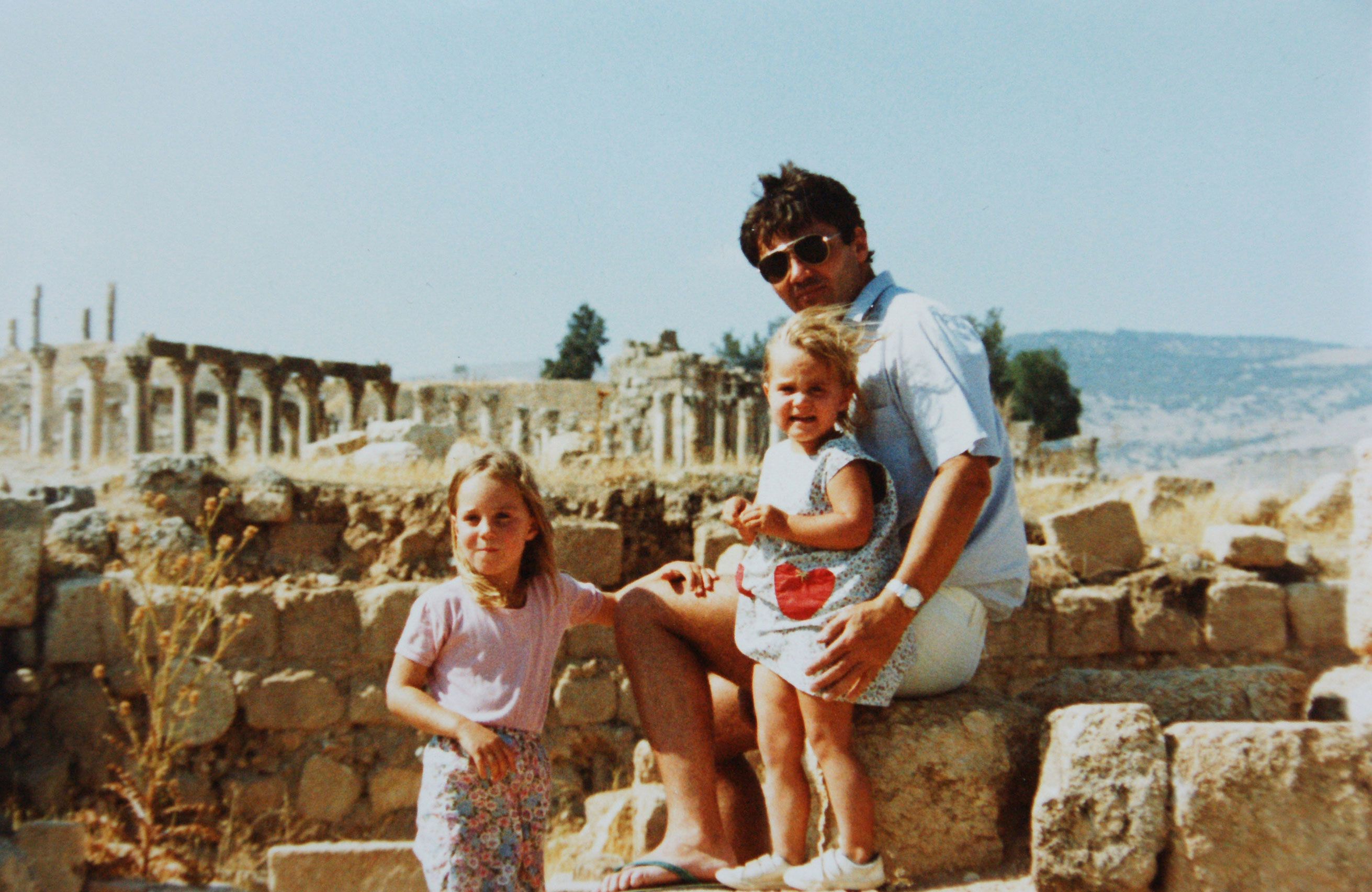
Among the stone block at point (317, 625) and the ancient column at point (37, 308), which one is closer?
the stone block at point (317, 625)

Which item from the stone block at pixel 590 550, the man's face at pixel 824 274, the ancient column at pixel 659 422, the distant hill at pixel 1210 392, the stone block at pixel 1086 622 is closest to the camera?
the man's face at pixel 824 274

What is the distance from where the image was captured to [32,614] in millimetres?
7438

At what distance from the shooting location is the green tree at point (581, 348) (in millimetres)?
54625

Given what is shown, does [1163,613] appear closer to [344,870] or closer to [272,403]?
[344,870]

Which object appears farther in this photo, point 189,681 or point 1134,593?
point 1134,593

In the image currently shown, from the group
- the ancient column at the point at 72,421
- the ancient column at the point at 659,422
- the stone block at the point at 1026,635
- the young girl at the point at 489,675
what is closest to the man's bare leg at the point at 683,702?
the young girl at the point at 489,675

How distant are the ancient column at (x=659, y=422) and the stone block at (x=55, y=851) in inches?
802

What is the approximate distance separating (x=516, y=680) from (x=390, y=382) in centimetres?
2491

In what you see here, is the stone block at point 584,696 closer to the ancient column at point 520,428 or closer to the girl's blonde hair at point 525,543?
the girl's blonde hair at point 525,543

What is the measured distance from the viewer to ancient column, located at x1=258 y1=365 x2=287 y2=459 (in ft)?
75.2

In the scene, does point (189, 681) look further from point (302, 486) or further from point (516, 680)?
point (516, 680)

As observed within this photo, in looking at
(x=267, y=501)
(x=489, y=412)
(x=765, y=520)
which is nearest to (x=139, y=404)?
(x=267, y=501)

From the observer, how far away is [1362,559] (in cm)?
286

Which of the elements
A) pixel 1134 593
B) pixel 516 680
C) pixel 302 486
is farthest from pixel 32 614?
pixel 1134 593
